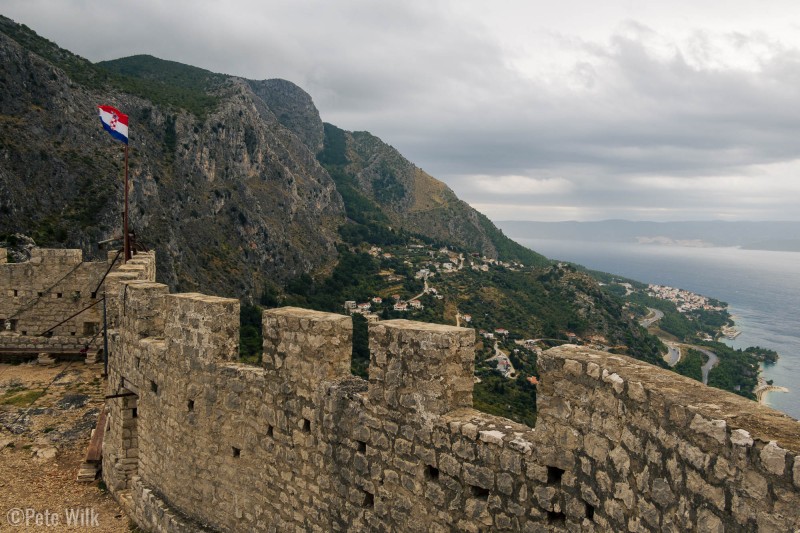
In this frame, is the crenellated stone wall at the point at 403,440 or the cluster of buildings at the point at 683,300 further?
the cluster of buildings at the point at 683,300

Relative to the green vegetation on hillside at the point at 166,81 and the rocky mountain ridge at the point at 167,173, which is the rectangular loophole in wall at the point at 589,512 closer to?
the rocky mountain ridge at the point at 167,173

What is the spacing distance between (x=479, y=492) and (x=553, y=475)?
674 mm

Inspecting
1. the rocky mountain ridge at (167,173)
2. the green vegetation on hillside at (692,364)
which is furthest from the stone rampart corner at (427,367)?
→ the green vegetation on hillside at (692,364)

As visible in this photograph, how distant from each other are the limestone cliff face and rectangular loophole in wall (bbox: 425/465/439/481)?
39284 millimetres

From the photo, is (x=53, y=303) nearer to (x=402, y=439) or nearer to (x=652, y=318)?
(x=402, y=439)

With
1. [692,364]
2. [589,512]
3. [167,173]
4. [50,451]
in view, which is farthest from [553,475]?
[692,364]

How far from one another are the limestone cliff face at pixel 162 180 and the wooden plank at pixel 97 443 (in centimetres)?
→ 3186

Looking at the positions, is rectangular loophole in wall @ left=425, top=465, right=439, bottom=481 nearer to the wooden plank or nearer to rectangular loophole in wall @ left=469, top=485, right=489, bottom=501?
rectangular loophole in wall @ left=469, top=485, right=489, bottom=501

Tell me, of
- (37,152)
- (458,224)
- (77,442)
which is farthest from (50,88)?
(458,224)

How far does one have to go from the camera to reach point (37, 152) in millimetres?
44656

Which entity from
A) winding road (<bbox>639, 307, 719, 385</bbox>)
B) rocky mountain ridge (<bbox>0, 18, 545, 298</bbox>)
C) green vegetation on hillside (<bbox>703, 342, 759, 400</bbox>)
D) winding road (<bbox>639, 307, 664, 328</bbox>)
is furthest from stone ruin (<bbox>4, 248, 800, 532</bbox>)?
winding road (<bbox>639, 307, 664, 328</bbox>)

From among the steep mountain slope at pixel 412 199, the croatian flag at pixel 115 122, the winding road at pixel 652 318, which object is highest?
the steep mountain slope at pixel 412 199

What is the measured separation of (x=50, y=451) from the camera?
9.10 metres

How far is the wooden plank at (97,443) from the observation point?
8.80m
